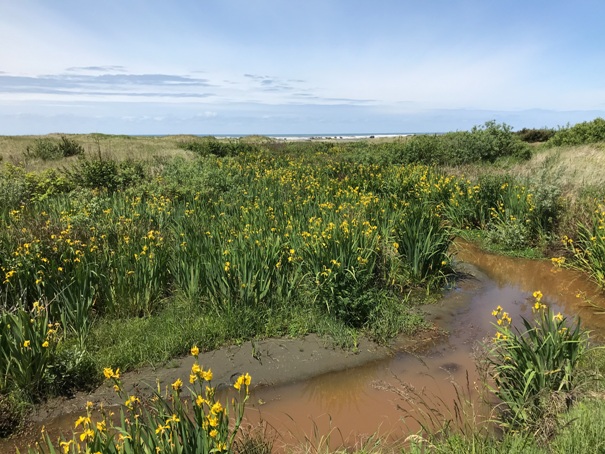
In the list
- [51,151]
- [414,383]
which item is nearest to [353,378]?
[414,383]

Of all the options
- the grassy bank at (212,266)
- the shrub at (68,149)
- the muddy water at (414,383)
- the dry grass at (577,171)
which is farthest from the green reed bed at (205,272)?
the shrub at (68,149)

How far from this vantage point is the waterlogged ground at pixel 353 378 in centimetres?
406

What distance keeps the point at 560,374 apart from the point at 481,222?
7.84 metres

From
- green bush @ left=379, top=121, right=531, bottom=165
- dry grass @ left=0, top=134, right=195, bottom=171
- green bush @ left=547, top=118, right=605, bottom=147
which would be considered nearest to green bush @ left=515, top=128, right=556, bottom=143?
green bush @ left=547, top=118, right=605, bottom=147

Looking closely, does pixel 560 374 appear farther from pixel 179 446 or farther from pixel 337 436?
pixel 179 446

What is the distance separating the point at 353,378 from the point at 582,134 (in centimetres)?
2684

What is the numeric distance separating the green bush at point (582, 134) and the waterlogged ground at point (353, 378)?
71.8 feet

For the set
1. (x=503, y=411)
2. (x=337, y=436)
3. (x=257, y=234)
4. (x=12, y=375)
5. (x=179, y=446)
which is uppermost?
(x=257, y=234)

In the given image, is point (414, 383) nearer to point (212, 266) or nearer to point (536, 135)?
point (212, 266)

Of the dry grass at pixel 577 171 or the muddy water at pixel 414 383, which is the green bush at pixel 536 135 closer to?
the dry grass at pixel 577 171

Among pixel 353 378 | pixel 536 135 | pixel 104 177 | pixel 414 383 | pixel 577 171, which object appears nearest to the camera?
pixel 414 383

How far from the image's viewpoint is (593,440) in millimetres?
2779

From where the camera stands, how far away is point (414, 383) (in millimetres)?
4762

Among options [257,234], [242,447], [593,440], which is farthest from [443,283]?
[242,447]
